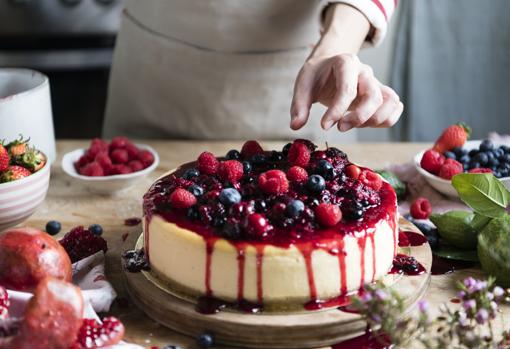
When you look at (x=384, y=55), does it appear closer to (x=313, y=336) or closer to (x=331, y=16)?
(x=331, y=16)

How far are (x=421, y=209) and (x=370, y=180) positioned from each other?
29cm

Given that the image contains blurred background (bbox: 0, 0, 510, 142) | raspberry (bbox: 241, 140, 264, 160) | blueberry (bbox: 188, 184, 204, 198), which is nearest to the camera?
blueberry (bbox: 188, 184, 204, 198)

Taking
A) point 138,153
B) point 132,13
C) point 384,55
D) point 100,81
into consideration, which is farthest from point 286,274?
point 384,55

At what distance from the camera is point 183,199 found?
137 centimetres

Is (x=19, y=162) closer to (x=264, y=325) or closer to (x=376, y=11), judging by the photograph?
(x=264, y=325)

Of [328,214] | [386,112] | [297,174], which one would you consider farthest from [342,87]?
[328,214]

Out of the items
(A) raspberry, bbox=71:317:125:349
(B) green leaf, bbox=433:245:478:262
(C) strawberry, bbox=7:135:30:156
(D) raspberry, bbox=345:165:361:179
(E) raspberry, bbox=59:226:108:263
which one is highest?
(D) raspberry, bbox=345:165:361:179

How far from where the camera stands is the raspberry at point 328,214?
1.31 meters

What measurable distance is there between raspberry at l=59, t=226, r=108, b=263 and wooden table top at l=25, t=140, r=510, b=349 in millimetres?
40

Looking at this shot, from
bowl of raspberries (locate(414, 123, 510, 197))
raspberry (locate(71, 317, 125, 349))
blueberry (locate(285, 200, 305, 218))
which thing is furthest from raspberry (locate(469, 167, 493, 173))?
raspberry (locate(71, 317, 125, 349))

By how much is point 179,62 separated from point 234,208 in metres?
1.02

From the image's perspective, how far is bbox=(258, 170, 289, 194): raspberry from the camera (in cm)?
136

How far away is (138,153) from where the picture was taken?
6.61 feet

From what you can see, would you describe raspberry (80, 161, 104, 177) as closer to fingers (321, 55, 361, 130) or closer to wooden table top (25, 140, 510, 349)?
wooden table top (25, 140, 510, 349)
